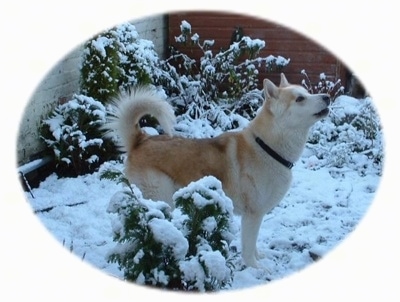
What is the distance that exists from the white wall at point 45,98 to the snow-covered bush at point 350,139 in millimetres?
2554

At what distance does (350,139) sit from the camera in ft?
20.1

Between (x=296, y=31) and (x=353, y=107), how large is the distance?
4.87ft

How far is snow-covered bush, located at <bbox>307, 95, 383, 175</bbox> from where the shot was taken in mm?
5867

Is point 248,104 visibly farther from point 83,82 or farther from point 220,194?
point 220,194

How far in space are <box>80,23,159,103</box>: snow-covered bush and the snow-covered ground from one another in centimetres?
73

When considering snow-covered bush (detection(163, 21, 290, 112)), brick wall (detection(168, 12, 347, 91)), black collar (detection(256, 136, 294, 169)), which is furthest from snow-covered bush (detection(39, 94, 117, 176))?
brick wall (detection(168, 12, 347, 91))

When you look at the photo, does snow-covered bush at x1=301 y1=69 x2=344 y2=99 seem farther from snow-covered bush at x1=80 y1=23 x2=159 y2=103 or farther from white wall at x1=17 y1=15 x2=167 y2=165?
white wall at x1=17 y1=15 x2=167 y2=165

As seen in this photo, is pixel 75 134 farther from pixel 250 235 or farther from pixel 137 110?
pixel 250 235

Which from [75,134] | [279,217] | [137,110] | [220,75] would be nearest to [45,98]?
[75,134]

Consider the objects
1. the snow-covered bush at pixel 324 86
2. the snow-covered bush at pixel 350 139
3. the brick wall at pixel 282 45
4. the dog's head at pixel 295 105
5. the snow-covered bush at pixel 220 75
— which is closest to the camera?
the dog's head at pixel 295 105

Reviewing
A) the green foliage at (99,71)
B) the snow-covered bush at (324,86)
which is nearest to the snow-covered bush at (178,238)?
the green foliage at (99,71)

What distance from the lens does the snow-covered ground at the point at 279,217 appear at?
12.7ft

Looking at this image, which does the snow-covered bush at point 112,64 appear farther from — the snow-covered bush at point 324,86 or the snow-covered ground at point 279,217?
the snow-covered bush at point 324,86

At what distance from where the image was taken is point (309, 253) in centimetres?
397
